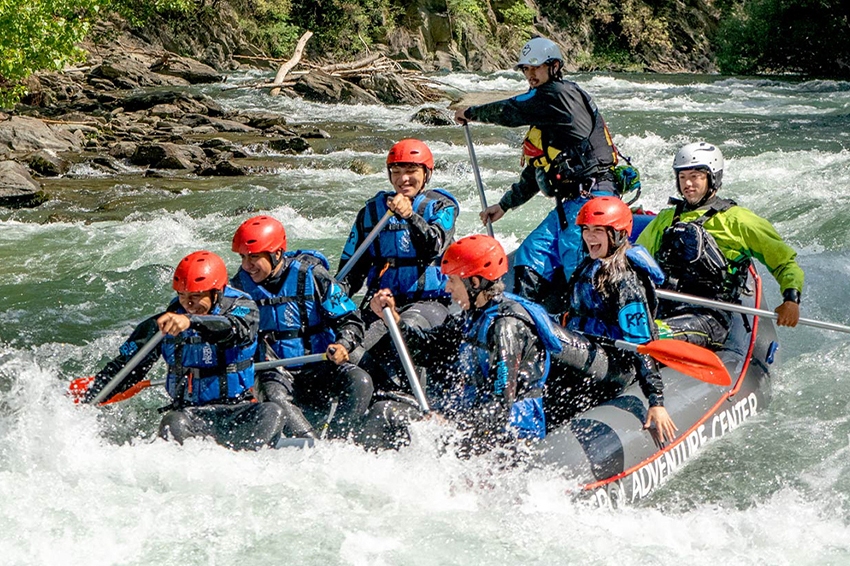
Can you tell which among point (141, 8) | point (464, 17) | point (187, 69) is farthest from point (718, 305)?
point (464, 17)

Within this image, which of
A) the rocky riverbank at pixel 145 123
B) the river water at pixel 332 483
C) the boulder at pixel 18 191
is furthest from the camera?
the rocky riverbank at pixel 145 123

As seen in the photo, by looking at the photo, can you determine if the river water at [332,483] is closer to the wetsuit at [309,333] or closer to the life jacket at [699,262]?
the wetsuit at [309,333]

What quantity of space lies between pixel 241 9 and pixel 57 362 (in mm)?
25636

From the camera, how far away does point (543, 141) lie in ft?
18.8

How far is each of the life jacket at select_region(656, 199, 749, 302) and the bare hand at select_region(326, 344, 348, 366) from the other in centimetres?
203

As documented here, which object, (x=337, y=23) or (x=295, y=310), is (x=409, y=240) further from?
(x=337, y=23)

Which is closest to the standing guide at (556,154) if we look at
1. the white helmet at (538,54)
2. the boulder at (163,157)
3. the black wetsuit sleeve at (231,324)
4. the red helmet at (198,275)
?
the white helmet at (538,54)

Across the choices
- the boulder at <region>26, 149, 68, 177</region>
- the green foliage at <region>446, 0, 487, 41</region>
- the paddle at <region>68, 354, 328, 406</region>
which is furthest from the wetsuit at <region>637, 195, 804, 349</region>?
the green foliage at <region>446, 0, 487, 41</region>

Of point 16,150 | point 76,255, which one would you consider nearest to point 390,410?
point 76,255

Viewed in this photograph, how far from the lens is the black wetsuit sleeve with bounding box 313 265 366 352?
498 centimetres

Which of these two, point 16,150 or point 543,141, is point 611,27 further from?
point 543,141

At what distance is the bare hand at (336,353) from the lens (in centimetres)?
474

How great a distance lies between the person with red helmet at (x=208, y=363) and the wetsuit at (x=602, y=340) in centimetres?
134

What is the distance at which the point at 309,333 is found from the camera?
5.03m
